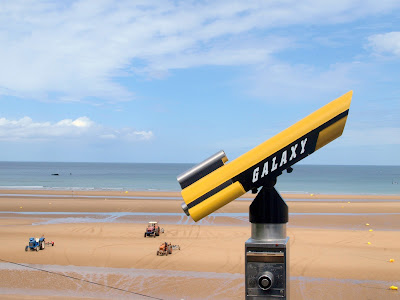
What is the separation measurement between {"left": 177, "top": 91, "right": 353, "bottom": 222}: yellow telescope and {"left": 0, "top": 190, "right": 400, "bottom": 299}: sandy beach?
39.2 ft

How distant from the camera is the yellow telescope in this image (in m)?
3.05

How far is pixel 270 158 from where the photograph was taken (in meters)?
3.05

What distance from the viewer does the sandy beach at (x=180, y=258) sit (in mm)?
15250

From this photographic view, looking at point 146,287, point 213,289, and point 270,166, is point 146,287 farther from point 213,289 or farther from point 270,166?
point 270,166

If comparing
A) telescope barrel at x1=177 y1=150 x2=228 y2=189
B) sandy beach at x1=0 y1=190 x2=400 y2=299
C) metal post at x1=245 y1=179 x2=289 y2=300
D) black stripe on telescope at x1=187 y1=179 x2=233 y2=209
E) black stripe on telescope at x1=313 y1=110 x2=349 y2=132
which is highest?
black stripe on telescope at x1=313 y1=110 x2=349 y2=132

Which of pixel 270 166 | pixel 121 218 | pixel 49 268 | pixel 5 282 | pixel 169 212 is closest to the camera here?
pixel 270 166

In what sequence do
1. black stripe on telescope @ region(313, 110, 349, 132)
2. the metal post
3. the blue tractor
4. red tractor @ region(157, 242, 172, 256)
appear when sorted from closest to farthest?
black stripe on telescope @ region(313, 110, 349, 132)
the metal post
red tractor @ region(157, 242, 172, 256)
the blue tractor

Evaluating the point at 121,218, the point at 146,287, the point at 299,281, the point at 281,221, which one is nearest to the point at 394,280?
the point at 299,281

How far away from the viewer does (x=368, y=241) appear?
25.0m

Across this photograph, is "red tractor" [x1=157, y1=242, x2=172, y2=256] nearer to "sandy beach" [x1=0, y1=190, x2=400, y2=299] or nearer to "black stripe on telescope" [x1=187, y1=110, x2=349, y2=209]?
"sandy beach" [x1=0, y1=190, x2=400, y2=299]

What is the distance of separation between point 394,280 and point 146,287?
8227 millimetres

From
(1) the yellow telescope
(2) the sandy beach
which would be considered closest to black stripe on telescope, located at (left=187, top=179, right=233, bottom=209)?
(1) the yellow telescope

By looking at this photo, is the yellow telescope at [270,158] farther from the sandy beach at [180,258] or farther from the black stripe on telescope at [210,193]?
the sandy beach at [180,258]

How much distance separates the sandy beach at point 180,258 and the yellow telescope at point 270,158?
39.2ft
